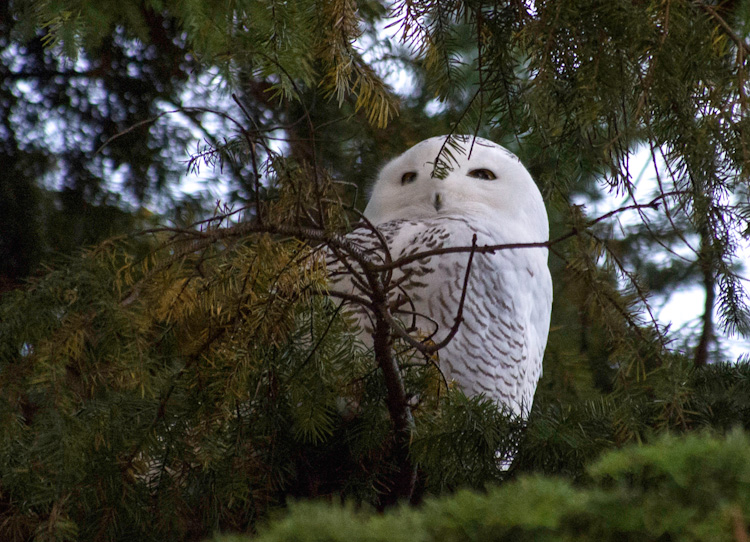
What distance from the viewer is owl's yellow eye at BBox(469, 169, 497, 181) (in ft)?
7.38

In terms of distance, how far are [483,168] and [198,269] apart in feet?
4.08

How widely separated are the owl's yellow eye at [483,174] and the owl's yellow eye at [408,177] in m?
0.16

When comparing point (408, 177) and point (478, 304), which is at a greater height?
point (408, 177)

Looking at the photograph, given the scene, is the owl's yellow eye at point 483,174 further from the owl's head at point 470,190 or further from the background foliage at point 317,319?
the background foliage at point 317,319

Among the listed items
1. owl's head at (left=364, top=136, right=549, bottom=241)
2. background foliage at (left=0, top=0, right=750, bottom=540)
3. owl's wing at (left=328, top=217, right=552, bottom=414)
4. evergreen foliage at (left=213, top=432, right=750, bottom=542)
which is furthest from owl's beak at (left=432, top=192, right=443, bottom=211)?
evergreen foliage at (left=213, top=432, right=750, bottom=542)

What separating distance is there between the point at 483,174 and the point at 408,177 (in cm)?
21

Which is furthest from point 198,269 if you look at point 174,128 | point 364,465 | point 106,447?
point 174,128

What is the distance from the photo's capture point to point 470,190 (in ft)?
7.22

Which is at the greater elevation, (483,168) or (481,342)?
(483,168)

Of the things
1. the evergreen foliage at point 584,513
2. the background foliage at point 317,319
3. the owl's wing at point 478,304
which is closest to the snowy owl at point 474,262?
the owl's wing at point 478,304

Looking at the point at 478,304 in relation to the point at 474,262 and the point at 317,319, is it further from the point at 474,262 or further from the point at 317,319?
the point at 317,319

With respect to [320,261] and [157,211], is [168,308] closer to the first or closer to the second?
[320,261]

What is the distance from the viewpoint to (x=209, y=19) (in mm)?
1241

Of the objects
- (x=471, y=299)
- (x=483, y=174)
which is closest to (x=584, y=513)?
(x=471, y=299)
